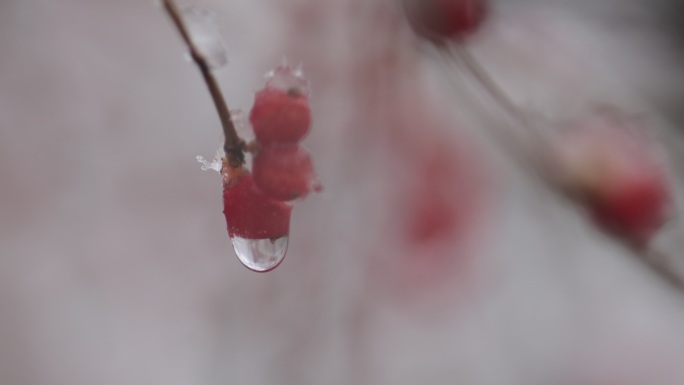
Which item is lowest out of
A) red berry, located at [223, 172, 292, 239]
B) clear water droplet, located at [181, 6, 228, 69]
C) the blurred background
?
the blurred background

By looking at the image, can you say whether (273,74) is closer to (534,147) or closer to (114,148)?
(534,147)

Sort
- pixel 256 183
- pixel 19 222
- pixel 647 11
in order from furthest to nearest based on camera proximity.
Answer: pixel 647 11 < pixel 19 222 < pixel 256 183

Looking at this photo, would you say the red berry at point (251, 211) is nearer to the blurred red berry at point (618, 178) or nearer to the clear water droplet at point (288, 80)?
the clear water droplet at point (288, 80)

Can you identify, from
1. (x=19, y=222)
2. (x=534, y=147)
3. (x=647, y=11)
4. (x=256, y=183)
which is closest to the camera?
(x=256, y=183)

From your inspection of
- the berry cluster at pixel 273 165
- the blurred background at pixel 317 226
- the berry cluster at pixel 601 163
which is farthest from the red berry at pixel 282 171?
the blurred background at pixel 317 226

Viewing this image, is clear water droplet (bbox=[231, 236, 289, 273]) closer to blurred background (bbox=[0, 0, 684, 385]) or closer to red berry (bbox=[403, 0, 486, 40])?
red berry (bbox=[403, 0, 486, 40])

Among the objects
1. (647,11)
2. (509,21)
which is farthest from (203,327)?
(647,11)

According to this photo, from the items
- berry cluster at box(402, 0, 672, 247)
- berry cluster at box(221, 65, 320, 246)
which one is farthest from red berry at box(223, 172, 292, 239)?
berry cluster at box(402, 0, 672, 247)
